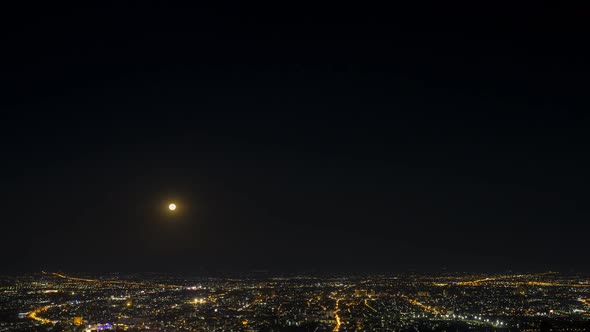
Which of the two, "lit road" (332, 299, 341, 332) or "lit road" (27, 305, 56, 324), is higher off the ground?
"lit road" (27, 305, 56, 324)

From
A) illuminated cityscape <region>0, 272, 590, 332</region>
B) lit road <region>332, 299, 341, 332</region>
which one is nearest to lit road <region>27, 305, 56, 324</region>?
illuminated cityscape <region>0, 272, 590, 332</region>

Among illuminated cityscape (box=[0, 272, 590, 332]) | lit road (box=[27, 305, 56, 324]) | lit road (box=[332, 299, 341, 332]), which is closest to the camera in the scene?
lit road (box=[332, 299, 341, 332])

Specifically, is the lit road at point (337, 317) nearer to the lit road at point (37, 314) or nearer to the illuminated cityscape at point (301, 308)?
the illuminated cityscape at point (301, 308)

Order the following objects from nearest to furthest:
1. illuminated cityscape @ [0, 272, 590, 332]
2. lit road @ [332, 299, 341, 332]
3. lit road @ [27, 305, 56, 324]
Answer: lit road @ [332, 299, 341, 332], illuminated cityscape @ [0, 272, 590, 332], lit road @ [27, 305, 56, 324]

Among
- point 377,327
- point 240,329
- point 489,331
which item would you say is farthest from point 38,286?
point 489,331

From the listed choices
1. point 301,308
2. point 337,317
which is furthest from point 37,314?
point 337,317

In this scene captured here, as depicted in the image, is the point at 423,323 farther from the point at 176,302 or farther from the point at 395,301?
the point at 176,302

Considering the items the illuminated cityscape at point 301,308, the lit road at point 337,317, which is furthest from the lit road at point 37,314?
the lit road at point 337,317

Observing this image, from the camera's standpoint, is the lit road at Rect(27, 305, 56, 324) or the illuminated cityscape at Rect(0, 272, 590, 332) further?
the lit road at Rect(27, 305, 56, 324)

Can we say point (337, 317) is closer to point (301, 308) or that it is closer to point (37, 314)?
point (301, 308)

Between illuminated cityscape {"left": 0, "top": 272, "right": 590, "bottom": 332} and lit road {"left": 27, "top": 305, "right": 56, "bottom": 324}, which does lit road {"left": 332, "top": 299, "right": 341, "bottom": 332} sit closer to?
illuminated cityscape {"left": 0, "top": 272, "right": 590, "bottom": 332}
